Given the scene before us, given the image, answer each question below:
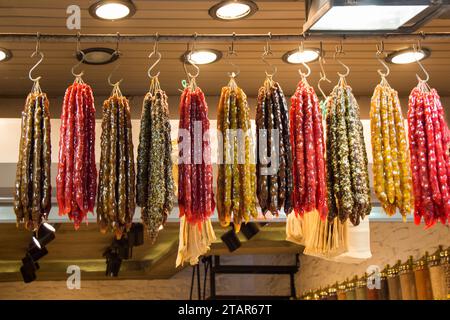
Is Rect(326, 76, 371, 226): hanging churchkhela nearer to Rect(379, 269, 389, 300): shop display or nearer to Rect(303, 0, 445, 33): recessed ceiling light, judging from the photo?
Rect(303, 0, 445, 33): recessed ceiling light

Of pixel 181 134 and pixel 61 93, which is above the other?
pixel 61 93

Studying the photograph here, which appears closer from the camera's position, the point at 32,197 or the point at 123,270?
the point at 32,197

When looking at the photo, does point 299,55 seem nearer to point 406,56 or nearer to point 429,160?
point 406,56

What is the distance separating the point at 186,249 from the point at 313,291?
5.11 meters

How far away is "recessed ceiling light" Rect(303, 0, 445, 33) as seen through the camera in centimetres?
271

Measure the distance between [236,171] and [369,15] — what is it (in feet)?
2.72

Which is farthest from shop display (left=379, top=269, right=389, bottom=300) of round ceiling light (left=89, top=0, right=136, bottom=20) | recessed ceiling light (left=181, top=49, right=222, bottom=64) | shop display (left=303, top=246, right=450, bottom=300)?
round ceiling light (left=89, top=0, right=136, bottom=20)

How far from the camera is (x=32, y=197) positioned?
2.74 meters

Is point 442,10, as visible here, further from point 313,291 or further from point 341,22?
point 313,291

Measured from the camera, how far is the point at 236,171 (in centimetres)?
284

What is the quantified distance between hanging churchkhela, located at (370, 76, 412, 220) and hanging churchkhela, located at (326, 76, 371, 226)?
62mm

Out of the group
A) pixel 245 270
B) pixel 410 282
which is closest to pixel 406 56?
pixel 410 282

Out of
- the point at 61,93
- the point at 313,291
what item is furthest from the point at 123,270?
the point at 61,93
